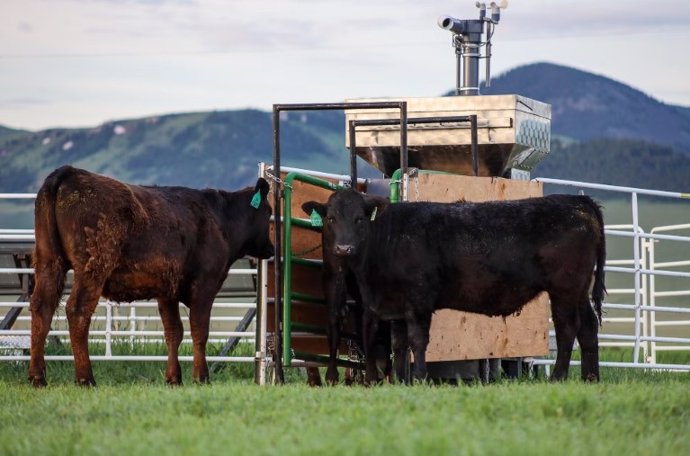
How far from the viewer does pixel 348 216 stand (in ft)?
33.7

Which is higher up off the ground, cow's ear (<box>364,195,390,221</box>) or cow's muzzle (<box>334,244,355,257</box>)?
cow's ear (<box>364,195,390,221</box>)

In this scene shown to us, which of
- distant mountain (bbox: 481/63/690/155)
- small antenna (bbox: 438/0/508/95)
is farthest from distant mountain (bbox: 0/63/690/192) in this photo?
small antenna (bbox: 438/0/508/95)

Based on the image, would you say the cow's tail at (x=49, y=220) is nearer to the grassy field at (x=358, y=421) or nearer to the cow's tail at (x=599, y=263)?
the grassy field at (x=358, y=421)

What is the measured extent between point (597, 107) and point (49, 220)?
3762 inches

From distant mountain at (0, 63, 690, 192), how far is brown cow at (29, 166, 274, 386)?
7771 centimetres

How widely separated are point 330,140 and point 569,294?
95.3 m

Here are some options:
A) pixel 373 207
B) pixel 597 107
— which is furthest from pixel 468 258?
pixel 597 107

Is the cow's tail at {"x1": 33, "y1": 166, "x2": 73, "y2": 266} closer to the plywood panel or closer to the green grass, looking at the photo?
the green grass

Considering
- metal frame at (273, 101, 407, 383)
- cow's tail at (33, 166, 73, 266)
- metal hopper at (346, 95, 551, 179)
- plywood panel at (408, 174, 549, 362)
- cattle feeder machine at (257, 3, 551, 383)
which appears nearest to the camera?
cow's tail at (33, 166, 73, 266)

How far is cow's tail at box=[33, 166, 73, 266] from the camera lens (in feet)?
33.8

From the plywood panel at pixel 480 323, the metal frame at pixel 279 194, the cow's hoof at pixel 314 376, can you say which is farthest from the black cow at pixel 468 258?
the cow's hoof at pixel 314 376

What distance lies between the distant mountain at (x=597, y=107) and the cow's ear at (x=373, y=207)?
73628 mm

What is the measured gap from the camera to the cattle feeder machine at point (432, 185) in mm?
10910

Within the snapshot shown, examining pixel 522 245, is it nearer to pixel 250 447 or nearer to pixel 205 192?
pixel 205 192
